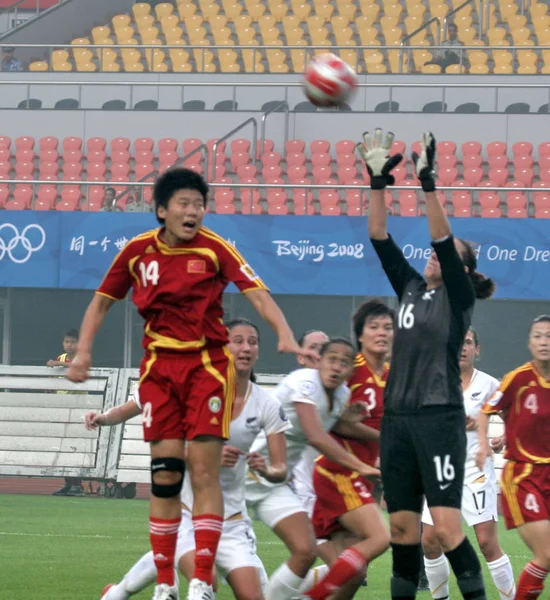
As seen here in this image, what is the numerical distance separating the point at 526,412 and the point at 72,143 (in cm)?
1936

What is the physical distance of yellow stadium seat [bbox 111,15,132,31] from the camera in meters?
30.4

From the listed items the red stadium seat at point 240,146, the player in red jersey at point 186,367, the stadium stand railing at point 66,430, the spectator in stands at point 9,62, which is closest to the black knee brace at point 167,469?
the player in red jersey at point 186,367

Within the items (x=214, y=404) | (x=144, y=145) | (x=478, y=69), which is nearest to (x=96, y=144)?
(x=144, y=145)

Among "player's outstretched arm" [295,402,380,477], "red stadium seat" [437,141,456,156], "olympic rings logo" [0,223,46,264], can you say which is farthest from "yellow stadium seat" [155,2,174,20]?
"player's outstretched arm" [295,402,380,477]

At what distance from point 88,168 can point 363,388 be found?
58.6ft

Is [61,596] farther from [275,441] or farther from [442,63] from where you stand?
[442,63]

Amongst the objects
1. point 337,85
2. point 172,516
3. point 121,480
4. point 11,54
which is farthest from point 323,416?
point 11,54

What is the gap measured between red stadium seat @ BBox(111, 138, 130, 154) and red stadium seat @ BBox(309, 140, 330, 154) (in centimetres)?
362

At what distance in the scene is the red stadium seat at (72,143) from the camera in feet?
84.9

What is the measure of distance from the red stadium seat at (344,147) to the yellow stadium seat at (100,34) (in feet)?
26.6

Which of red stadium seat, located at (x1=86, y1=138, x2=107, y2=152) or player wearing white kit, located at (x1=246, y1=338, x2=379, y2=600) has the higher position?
red stadium seat, located at (x1=86, y1=138, x2=107, y2=152)

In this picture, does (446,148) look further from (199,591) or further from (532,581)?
(199,591)

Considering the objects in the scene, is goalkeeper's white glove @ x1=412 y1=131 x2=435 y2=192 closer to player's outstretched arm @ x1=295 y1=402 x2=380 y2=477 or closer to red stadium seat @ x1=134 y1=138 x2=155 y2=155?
player's outstretched arm @ x1=295 y1=402 x2=380 y2=477

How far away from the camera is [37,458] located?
17.7 m
